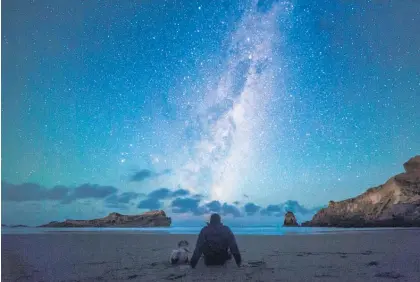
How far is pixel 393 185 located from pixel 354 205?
19127 millimetres

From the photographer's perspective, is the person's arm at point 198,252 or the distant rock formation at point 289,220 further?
the distant rock formation at point 289,220

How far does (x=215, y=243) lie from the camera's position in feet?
36.9

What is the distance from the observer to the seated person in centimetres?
1108

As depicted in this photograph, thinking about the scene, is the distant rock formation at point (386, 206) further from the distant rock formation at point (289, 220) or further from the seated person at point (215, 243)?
the seated person at point (215, 243)

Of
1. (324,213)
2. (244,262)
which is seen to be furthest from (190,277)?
(324,213)

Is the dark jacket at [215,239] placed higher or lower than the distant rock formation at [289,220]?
lower

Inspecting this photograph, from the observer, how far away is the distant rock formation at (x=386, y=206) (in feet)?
224

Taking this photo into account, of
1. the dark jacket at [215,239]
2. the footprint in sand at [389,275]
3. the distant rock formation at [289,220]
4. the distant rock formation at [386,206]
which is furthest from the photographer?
the distant rock formation at [289,220]

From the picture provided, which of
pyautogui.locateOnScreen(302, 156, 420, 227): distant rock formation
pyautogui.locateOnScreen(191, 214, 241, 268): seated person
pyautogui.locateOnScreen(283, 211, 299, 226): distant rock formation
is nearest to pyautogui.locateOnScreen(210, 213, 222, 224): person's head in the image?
pyautogui.locateOnScreen(191, 214, 241, 268): seated person

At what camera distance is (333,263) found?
11711 millimetres

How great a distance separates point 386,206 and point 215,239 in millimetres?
78968

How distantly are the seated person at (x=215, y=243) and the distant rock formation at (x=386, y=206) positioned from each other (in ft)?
200

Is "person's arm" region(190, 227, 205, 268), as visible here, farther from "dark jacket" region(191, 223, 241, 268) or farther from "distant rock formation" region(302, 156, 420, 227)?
"distant rock formation" region(302, 156, 420, 227)

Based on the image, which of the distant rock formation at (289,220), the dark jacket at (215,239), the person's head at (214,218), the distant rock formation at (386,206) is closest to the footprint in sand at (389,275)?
the dark jacket at (215,239)
